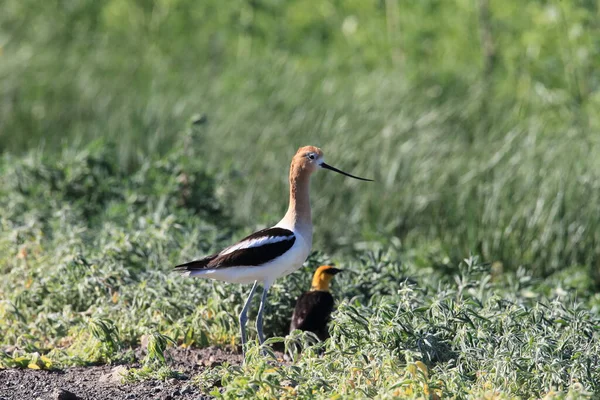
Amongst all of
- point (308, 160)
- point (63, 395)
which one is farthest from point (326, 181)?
point (63, 395)

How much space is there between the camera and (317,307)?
5.07m

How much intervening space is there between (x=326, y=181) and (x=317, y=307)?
3008mm

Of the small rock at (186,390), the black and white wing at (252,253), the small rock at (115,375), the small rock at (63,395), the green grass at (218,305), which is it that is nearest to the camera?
the green grass at (218,305)

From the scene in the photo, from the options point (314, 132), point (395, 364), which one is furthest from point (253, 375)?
point (314, 132)

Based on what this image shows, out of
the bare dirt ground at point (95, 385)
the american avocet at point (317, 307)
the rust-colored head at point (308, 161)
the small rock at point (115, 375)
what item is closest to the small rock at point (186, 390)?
the bare dirt ground at point (95, 385)

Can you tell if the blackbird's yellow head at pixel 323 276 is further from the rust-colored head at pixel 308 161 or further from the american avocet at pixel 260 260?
the rust-colored head at pixel 308 161

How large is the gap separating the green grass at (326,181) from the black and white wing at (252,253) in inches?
16.2

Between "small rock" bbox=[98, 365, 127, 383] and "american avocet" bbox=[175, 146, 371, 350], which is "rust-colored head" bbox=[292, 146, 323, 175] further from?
"small rock" bbox=[98, 365, 127, 383]

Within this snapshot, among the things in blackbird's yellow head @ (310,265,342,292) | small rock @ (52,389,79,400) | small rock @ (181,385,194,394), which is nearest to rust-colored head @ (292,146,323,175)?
blackbird's yellow head @ (310,265,342,292)

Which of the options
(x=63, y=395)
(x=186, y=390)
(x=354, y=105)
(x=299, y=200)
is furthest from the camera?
(x=354, y=105)

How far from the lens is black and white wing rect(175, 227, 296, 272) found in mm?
4801

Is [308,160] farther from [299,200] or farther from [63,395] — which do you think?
[63,395]

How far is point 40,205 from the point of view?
695 cm

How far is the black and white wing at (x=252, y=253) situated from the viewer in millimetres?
4801
